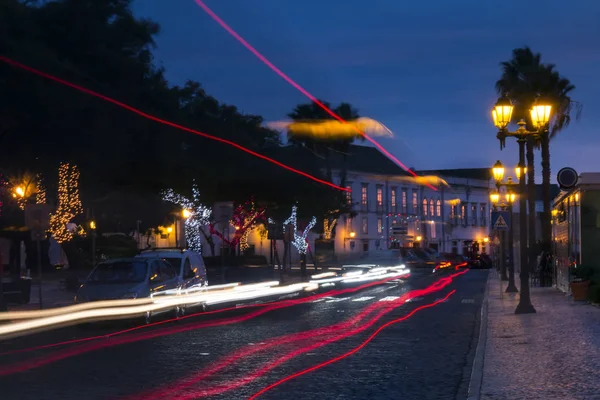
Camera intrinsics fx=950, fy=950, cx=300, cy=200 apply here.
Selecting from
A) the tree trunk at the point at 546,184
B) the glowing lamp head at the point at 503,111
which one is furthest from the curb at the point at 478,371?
the tree trunk at the point at 546,184

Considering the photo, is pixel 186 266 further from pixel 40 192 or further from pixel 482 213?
pixel 482 213

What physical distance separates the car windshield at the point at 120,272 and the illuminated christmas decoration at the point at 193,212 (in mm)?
27687

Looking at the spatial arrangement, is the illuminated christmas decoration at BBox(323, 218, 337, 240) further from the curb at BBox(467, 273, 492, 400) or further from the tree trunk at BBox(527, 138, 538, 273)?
the curb at BBox(467, 273, 492, 400)

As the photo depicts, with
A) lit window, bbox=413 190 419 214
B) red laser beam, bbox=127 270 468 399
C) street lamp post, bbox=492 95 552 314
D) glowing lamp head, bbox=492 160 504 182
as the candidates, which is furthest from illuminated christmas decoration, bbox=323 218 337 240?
street lamp post, bbox=492 95 552 314

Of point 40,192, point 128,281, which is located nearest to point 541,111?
point 128,281

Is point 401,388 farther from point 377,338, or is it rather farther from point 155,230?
point 155,230

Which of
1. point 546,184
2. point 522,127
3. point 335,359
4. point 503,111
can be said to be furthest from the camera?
point 546,184

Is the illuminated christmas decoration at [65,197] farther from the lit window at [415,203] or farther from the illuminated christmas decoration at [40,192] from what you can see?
the lit window at [415,203]

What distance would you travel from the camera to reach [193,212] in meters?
54.8

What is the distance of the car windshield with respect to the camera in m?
22.6

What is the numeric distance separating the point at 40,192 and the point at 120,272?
59.0ft

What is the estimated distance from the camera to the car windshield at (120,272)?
74.3ft

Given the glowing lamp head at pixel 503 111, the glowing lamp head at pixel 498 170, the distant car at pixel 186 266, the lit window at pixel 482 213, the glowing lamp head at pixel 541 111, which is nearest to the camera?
the glowing lamp head at pixel 541 111

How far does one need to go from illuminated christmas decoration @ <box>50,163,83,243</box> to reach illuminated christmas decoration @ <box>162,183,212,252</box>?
1179 cm
